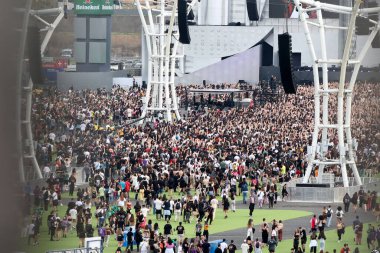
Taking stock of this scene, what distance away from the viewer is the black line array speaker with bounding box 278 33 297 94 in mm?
30047

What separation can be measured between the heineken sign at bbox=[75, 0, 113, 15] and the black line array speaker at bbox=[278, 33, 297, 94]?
4459cm

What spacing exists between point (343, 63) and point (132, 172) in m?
8.76

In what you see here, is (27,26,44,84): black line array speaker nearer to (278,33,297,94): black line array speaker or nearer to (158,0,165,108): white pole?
(278,33,297,94): black line array speaker

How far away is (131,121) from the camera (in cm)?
6869

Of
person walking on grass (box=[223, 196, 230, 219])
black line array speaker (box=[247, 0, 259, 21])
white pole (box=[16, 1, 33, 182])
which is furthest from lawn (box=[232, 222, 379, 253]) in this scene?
white pole (box=[16, 1, 33, 182])

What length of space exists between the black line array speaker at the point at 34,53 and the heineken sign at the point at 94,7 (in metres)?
69.2

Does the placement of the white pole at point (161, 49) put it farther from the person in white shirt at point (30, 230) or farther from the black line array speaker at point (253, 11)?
the person in white shirt at point (30, 230)

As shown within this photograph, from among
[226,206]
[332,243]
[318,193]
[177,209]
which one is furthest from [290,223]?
[318,193]

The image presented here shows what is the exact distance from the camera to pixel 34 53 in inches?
234

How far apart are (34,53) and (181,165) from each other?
40660 millimetres

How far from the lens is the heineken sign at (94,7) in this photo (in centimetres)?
7820

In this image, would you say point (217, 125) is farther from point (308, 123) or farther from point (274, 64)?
point (274, 64)

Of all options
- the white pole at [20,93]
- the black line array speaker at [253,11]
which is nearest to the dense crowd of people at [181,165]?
the white pole at [20,93]

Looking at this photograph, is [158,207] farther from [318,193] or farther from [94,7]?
[94,7]
